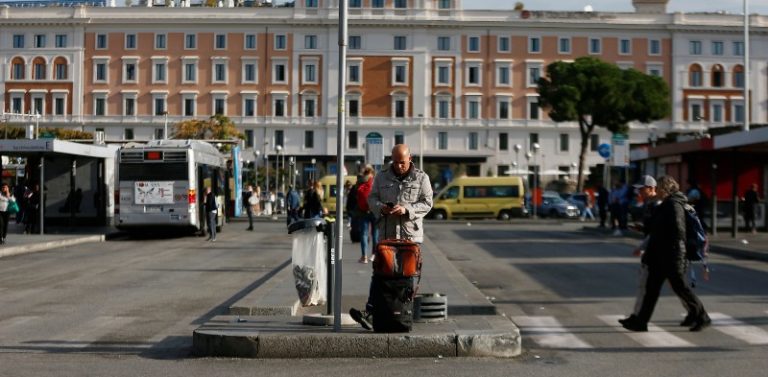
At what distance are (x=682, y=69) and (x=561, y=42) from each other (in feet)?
35.9

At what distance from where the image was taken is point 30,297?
15797mm

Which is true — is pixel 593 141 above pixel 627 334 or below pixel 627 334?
above

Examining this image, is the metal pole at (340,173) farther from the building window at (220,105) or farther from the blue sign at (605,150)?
the building window at (220,105)

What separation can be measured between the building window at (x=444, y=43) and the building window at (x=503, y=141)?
8.98m

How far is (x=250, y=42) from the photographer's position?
312 ft

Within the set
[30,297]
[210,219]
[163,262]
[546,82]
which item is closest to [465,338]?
[30,297]

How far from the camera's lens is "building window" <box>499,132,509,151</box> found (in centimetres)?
9556

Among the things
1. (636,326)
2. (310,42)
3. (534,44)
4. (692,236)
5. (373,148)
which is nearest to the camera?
(636,326)

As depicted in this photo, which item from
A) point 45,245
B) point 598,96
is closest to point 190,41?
point 598,96

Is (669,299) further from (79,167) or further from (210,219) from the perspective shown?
(79,167)

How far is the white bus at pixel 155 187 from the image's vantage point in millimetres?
32500

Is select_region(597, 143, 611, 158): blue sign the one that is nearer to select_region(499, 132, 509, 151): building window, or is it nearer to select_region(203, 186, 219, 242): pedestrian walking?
select_region(203, 186, 219, 242): pedestrian walking

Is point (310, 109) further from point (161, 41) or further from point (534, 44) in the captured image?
point (534, 44)

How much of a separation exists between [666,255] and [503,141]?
8447 centimetres
